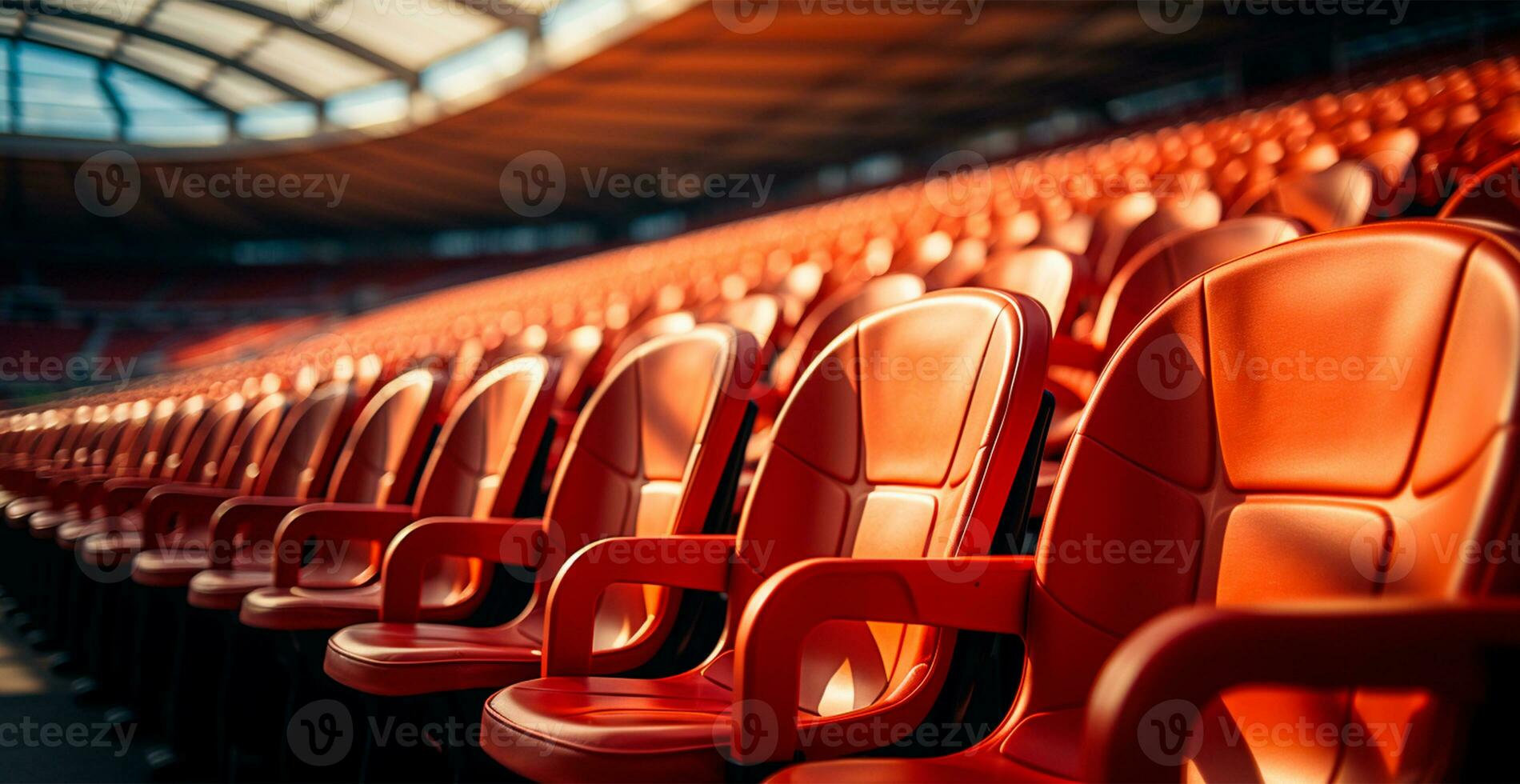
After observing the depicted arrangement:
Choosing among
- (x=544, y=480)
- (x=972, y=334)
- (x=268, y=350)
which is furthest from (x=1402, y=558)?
(x=268, y=350)

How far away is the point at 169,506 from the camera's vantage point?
275cm

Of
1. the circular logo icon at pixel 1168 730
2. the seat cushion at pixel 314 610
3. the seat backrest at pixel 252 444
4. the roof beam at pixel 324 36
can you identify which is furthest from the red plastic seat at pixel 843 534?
the roof beam at pixel 324 36

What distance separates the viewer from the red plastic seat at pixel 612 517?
1515mm

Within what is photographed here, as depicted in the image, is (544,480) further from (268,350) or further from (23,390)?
(23,390)

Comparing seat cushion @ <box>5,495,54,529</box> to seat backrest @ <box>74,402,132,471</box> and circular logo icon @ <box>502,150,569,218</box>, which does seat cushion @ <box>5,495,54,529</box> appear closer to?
seat backrest @ <box>74,402,132,471</box>

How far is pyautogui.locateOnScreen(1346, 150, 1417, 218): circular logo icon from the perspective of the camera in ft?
8.53

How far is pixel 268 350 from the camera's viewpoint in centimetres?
1705

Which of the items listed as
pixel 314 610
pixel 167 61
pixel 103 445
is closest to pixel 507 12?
pixel 103 445

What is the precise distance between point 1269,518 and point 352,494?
2205 millimetres

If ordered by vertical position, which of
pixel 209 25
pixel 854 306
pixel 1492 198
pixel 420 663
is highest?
pixel 209 25
